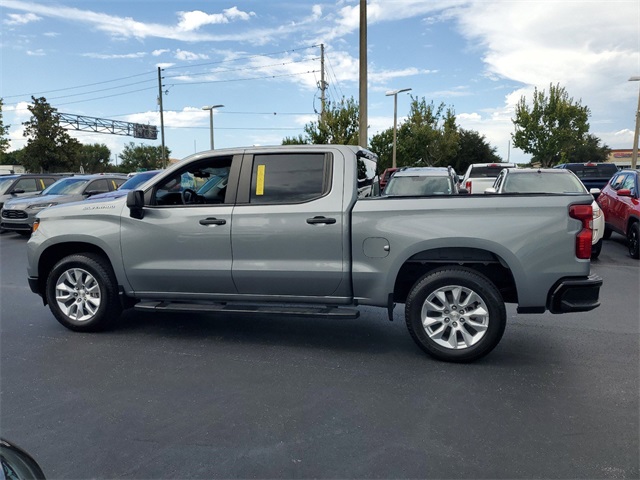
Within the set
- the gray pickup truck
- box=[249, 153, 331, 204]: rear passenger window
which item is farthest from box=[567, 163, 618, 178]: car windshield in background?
box=[249, 153, 331, 204]: rear passenger window

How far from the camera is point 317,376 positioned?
4.09 meters

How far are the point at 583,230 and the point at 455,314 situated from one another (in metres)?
1.25

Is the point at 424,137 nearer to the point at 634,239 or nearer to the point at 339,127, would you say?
the point at 339,127

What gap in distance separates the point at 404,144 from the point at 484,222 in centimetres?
3756

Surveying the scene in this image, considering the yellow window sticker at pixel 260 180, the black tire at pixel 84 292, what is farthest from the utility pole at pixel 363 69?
the black tire at pixel 84 292

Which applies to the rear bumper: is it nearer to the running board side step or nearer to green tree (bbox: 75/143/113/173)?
the running board side step

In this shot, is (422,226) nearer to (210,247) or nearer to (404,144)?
(210,247)

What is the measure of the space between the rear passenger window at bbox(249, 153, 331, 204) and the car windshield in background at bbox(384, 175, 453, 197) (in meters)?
7.14

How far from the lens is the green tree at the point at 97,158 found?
8625 centimetres

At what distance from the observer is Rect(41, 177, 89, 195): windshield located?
45.4 feet

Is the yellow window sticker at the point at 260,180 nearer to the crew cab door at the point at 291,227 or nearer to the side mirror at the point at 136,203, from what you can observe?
the crew cab door at the point at 291,227

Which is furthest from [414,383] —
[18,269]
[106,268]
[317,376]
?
[18,269]

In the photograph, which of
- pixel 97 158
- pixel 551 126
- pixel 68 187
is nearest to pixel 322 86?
pixel 551 126

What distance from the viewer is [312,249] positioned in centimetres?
456
